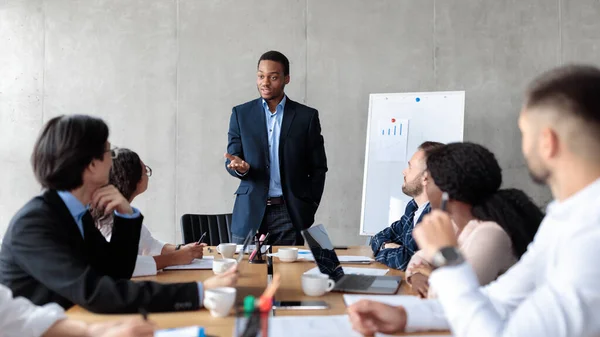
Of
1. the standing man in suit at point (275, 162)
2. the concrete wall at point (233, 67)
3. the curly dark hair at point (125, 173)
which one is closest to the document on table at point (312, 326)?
the curly dark hair at point (125, 173)

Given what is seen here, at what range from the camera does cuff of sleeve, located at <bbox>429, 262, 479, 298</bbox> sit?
3.69ft

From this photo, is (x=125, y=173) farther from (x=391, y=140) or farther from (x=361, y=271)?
(x=391, y=140)

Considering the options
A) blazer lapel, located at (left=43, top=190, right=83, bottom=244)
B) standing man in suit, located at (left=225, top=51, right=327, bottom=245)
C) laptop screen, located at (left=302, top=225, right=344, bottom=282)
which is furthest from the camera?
standing man in suit, located at (left=225, top=51, right=327, bottom=245)

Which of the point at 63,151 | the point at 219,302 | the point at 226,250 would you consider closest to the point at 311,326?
the point at 219,302

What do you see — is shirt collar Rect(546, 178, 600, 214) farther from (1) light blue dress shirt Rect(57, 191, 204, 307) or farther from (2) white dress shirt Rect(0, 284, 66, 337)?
(1) light blue dress shirt Rect(57, 191, 204, 307)

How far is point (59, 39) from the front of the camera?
5.05 m

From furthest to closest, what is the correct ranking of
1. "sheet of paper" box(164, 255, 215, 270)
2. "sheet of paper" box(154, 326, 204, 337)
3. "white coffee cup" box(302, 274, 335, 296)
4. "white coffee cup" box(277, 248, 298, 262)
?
"white coffee cup" box(277, 248, 298, 262) < "sheet of paper" box(164, 255, 215, 270) < "white coffee cup" box(302, 274, 335, 296) < "sheet of paper" box(154, 326, 204, 337)

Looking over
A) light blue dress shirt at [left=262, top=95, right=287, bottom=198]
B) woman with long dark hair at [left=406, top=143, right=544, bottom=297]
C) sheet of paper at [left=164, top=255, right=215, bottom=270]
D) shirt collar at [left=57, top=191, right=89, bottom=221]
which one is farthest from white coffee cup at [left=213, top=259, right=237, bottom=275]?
light blue dress shirt at [left=262, top=95, right=287, bottom=198]

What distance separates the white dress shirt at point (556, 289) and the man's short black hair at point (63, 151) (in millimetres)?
1181

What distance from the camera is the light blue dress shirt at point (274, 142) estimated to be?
3.74 meters

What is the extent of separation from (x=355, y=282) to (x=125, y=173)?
1.23m

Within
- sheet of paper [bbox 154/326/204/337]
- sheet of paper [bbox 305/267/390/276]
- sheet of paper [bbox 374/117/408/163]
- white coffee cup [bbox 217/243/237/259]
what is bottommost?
sheet of paper [bbox 305/267/390/276]

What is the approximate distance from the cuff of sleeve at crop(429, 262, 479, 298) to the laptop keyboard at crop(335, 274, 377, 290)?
800 mm

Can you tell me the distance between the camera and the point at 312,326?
55.2 inches
